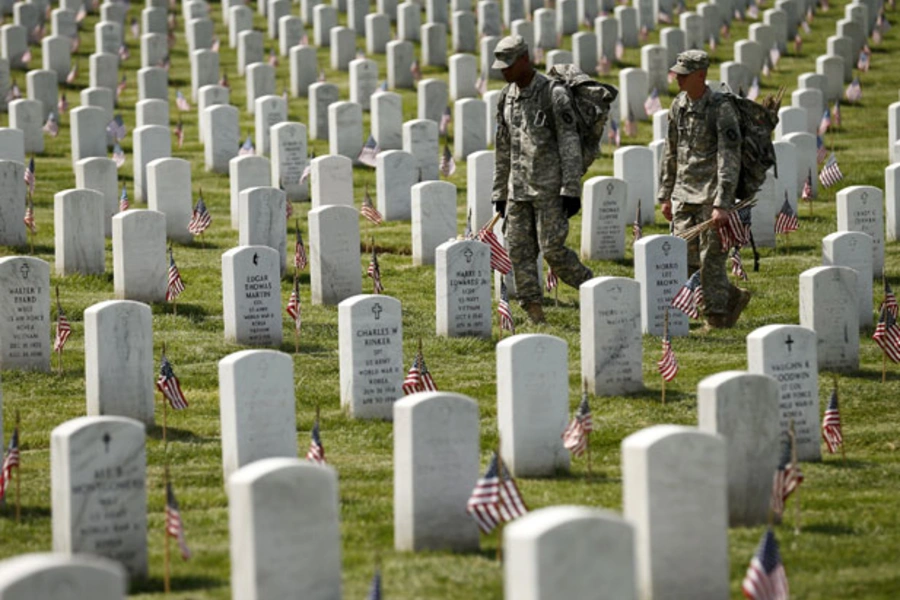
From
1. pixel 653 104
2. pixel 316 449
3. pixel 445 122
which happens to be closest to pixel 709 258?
pixel 316 449

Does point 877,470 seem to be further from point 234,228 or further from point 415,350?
point 234,228

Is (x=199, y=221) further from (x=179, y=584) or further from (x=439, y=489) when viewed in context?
(x=179, y=584)

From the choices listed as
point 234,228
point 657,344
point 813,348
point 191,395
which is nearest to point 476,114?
point 234,228

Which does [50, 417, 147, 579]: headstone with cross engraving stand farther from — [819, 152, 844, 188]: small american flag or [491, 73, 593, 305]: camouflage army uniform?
[819, 152, 844, 188]: small american flag

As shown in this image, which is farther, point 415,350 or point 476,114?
point 476,114

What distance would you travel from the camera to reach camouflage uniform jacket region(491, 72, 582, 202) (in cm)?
1549

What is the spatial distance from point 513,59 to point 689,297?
2.38 meters

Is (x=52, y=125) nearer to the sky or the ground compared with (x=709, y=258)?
nearer to the sky

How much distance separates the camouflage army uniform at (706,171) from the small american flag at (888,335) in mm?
1505

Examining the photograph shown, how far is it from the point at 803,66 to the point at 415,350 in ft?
57.8

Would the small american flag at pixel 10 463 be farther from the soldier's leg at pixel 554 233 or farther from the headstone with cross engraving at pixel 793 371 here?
→ the soldier's leg at pixel 554 233

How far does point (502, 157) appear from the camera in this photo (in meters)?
15.8

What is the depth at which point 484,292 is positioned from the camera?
16047mm

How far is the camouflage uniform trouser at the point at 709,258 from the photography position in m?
15.6
